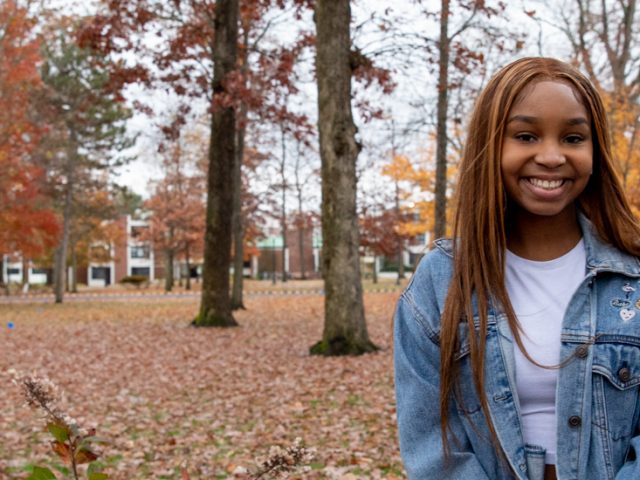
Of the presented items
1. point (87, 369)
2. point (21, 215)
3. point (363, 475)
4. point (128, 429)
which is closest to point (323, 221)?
point (87, 369)

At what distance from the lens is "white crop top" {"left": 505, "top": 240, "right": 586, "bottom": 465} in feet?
5.77

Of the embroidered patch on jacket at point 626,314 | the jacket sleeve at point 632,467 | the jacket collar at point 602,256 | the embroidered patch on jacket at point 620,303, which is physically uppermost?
the jacket collar at point 602,256

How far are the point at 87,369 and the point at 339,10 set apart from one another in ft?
21.6

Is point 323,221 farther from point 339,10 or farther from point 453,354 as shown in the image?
point 453,354

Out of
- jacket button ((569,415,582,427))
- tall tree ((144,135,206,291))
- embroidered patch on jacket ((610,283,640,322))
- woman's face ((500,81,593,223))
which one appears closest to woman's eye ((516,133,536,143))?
woman's face ((500,81,593,223))

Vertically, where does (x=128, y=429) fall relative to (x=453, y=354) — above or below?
below

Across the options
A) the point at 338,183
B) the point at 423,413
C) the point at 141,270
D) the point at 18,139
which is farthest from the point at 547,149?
the point at 141,270

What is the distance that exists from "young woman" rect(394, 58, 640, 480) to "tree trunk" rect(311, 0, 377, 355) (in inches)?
362

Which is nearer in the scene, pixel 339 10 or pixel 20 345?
pixel 339 10

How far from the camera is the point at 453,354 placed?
70.9 inches

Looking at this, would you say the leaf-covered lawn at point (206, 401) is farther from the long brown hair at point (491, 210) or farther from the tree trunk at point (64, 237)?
the tree trunk at point (64, 237)

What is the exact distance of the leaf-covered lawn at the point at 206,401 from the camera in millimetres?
5761

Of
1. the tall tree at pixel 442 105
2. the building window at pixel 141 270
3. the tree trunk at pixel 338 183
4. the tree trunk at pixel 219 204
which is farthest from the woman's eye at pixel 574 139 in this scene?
the building window at pixel 141 270

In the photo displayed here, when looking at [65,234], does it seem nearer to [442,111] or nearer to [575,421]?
[442,111]
